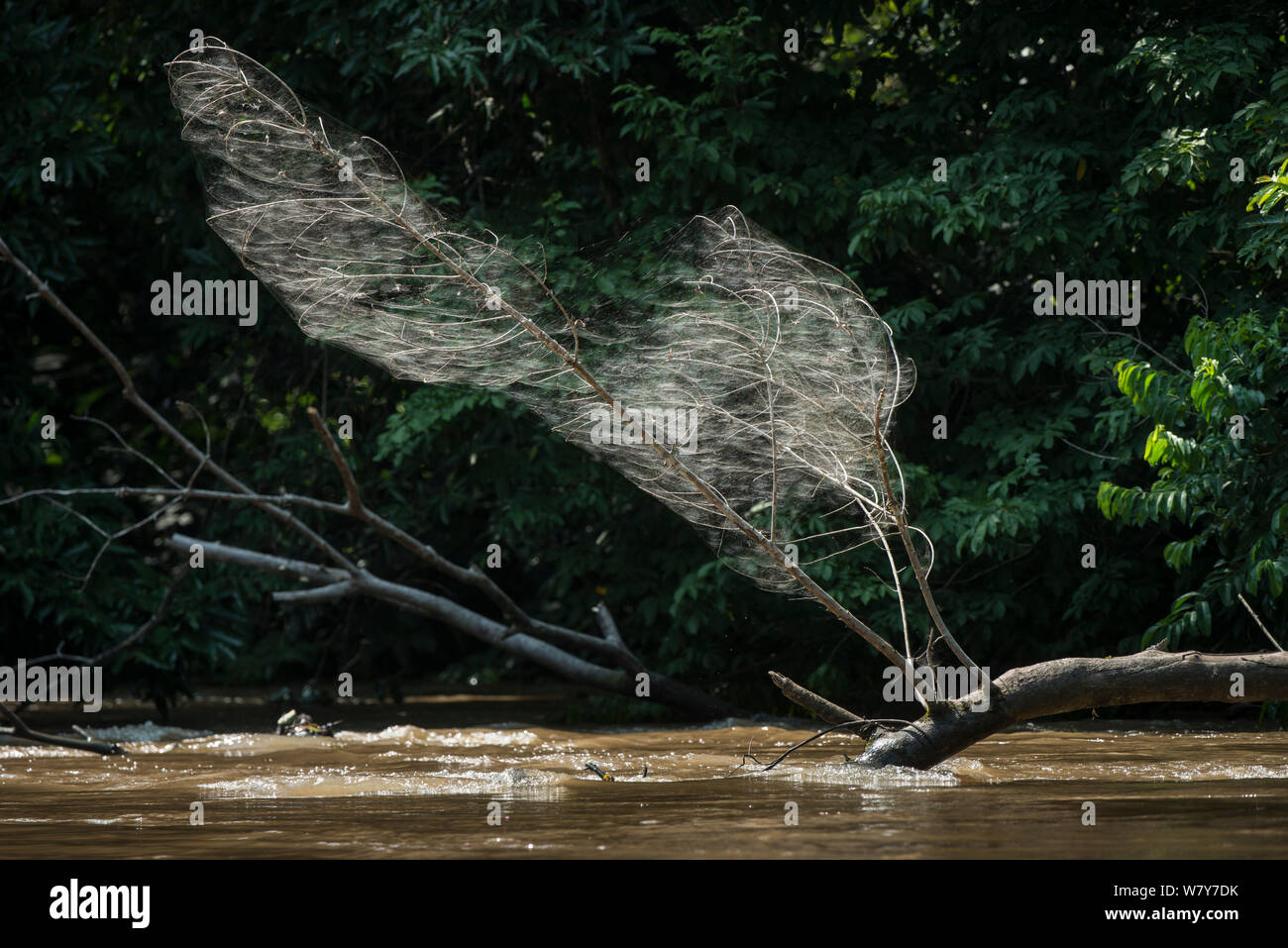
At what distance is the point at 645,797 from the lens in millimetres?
6934

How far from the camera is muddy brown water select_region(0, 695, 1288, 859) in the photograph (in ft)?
17.8

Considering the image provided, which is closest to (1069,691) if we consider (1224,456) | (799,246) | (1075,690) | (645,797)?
(1075,690)

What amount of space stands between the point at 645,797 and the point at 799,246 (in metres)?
6.82

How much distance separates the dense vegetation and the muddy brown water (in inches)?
65.2

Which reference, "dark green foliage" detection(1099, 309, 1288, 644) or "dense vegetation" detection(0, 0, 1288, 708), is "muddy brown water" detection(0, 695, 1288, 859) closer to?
"dark green foliage" detection(1099, 309, 1288, 644)

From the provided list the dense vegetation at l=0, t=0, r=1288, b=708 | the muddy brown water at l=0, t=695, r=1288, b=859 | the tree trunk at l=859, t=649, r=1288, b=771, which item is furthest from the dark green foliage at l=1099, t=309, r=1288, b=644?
the tree trunk at l=859, t=649, r=1288, b=771

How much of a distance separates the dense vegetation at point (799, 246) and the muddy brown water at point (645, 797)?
1.66 meters

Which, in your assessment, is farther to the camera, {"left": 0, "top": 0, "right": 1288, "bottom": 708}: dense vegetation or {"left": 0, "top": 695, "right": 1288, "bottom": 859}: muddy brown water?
{"left": 0, "top": 0, "right": 1288, "bottom": 708}: dense vegetation

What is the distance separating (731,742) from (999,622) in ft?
10.6

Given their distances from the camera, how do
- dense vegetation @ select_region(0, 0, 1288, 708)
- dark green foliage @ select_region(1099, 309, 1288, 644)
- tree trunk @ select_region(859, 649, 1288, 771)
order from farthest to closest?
dense vegetation @ select_region(0, 0, 1288, 708), dark green foliage @ select_region(1099, 309, 1288, 644), tree trunk @ select_region(859, 649, 1288, 771)

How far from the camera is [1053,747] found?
31.2ft

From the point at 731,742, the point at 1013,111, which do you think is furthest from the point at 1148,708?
the point at 1013,111

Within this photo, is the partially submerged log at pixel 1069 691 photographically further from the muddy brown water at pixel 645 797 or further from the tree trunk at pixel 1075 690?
the muddy brown water at pixel 645 797

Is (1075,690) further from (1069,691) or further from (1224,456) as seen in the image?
(1224,456)
